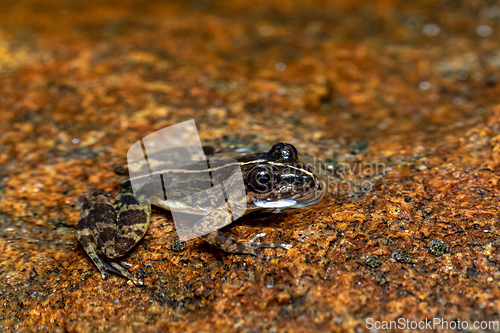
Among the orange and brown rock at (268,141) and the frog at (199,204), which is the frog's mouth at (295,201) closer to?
the frog at (199,204)

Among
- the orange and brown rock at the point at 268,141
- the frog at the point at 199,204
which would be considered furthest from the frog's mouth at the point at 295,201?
the orange and brown rock at the point at 268,141

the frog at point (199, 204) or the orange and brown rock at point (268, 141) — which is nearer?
the orange and brown rock at point (268, 141)

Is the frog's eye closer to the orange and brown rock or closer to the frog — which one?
the frog

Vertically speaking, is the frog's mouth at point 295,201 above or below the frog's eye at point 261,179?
below

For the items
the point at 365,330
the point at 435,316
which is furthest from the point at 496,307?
the point at 365,330

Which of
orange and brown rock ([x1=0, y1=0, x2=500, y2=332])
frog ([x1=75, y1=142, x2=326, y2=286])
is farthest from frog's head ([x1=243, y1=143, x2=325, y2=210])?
orange and brown rock ([x1=0, y1=0, x2=500, y2=332])

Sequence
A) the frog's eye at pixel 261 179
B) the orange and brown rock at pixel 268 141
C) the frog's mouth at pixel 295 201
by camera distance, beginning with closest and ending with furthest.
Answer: the orange and brown rock at pixel 268 141, the frog's eye at pixel 261 179, the frog's mouth at pixel 295 201

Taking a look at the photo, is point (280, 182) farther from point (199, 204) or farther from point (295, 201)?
point (199, 204)

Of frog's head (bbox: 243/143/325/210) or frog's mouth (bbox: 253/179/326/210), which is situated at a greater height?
Answer: frog's head (bbox: 243/143/325/210)

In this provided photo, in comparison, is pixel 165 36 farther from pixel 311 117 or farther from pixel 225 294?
pixel 225 294
